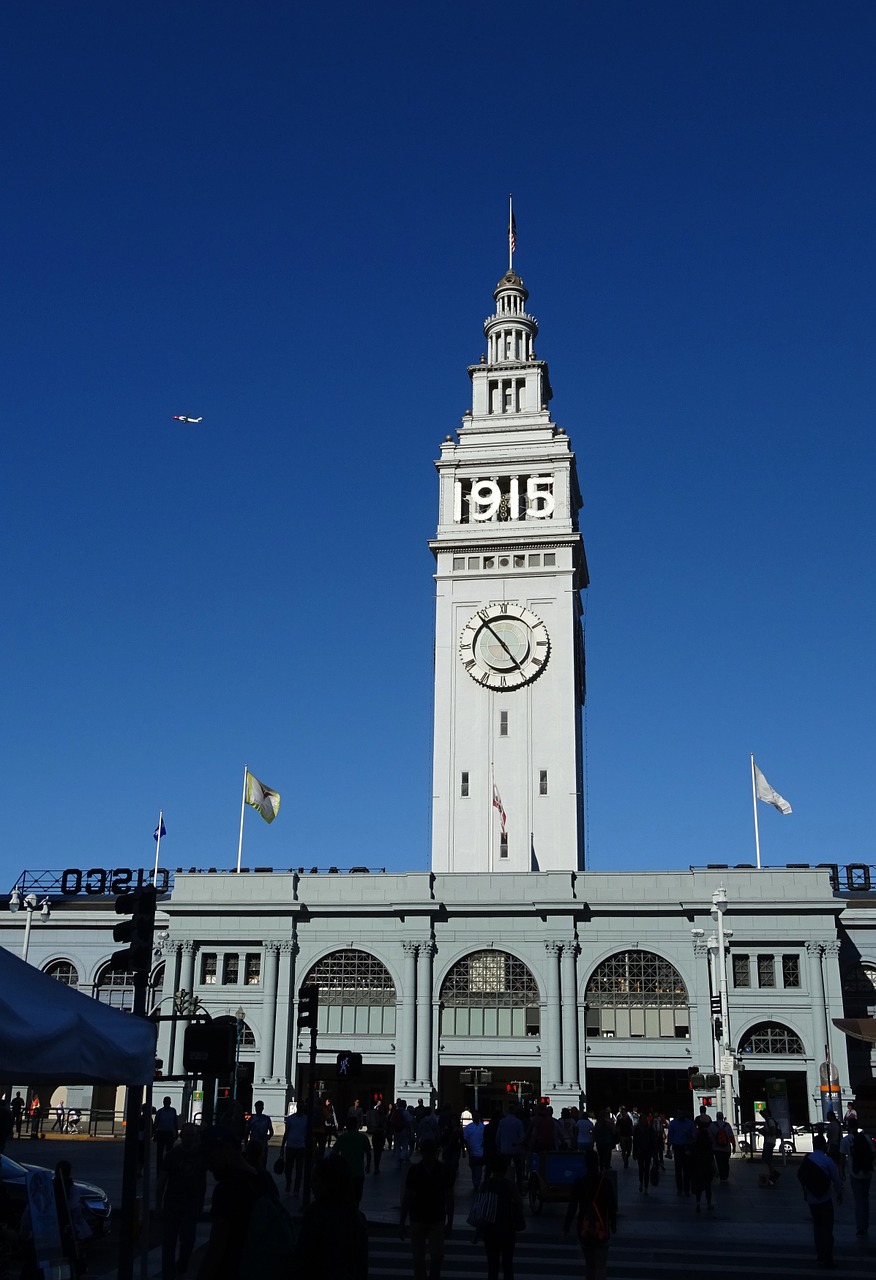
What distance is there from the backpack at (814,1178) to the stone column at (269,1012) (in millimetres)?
46523

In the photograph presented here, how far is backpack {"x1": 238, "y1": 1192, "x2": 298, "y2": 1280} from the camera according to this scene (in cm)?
1048

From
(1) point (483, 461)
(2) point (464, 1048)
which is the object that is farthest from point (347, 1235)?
(1) point (483, 461)

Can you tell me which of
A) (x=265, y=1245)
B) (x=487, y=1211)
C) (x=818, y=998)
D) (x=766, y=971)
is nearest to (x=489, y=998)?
(x=766, y=971)

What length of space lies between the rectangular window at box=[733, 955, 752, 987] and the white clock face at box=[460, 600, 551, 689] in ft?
69.7

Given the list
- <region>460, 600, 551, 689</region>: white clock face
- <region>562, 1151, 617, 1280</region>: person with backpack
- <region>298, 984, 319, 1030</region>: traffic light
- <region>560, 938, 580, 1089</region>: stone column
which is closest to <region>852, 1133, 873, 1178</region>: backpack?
<region>298, 984, 319, 1030</region>: traffic light

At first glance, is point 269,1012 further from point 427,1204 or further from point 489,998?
point 427,1204

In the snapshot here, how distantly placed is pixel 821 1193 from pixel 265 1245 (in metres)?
14.9

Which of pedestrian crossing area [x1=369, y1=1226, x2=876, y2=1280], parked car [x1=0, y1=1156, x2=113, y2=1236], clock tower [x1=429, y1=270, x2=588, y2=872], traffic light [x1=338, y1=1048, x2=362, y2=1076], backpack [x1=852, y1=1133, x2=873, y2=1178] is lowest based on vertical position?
pedestrian crossing area [x1=369, y1=1226, x2=876, y2=1280]

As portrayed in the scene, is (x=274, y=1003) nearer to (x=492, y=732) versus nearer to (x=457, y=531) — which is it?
(x=492, y=732)

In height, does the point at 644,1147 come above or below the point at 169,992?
below

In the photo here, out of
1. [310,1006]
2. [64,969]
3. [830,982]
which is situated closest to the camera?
[310,1006]

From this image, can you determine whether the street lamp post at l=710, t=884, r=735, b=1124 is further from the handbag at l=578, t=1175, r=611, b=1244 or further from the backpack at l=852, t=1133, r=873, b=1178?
the handbag at l=578, t=1175, r=611, b=1244

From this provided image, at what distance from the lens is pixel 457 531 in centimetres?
8131

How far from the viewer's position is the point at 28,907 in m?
72.4
